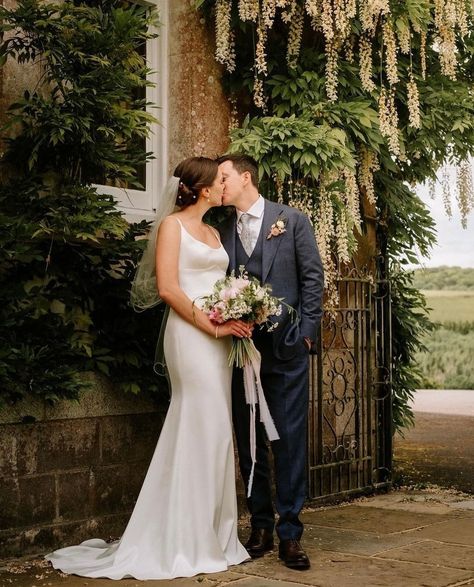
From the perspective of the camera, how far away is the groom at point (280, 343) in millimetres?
4457

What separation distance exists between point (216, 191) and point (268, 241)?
358mm

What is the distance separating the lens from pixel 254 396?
14.7 ft

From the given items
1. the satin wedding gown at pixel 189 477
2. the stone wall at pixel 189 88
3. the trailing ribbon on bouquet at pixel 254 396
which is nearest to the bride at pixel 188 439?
the satin wedding gown at pixel 189 477

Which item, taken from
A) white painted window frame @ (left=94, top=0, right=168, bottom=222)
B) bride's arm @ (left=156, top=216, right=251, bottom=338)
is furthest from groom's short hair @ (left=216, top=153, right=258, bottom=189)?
white painted window frame @ (left=94, top=0, right=168, bottom=222)

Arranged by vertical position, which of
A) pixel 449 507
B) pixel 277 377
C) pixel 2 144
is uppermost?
pixel 2 144

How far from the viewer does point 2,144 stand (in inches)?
185

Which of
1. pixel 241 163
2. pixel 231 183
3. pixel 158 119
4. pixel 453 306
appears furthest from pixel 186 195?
pixel 453 306

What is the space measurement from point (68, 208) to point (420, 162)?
3366 mm

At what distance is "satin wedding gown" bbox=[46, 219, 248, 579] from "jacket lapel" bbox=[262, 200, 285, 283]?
0.22 meters

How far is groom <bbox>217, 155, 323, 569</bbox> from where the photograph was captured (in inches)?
175

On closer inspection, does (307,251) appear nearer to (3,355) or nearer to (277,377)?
(277,377)

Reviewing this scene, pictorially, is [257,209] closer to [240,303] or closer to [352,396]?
[240,303]

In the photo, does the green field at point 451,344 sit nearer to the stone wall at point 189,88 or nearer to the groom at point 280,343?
the stone wall at point 189,88

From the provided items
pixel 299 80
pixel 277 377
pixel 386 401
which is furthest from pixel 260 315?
pixel 386 401
